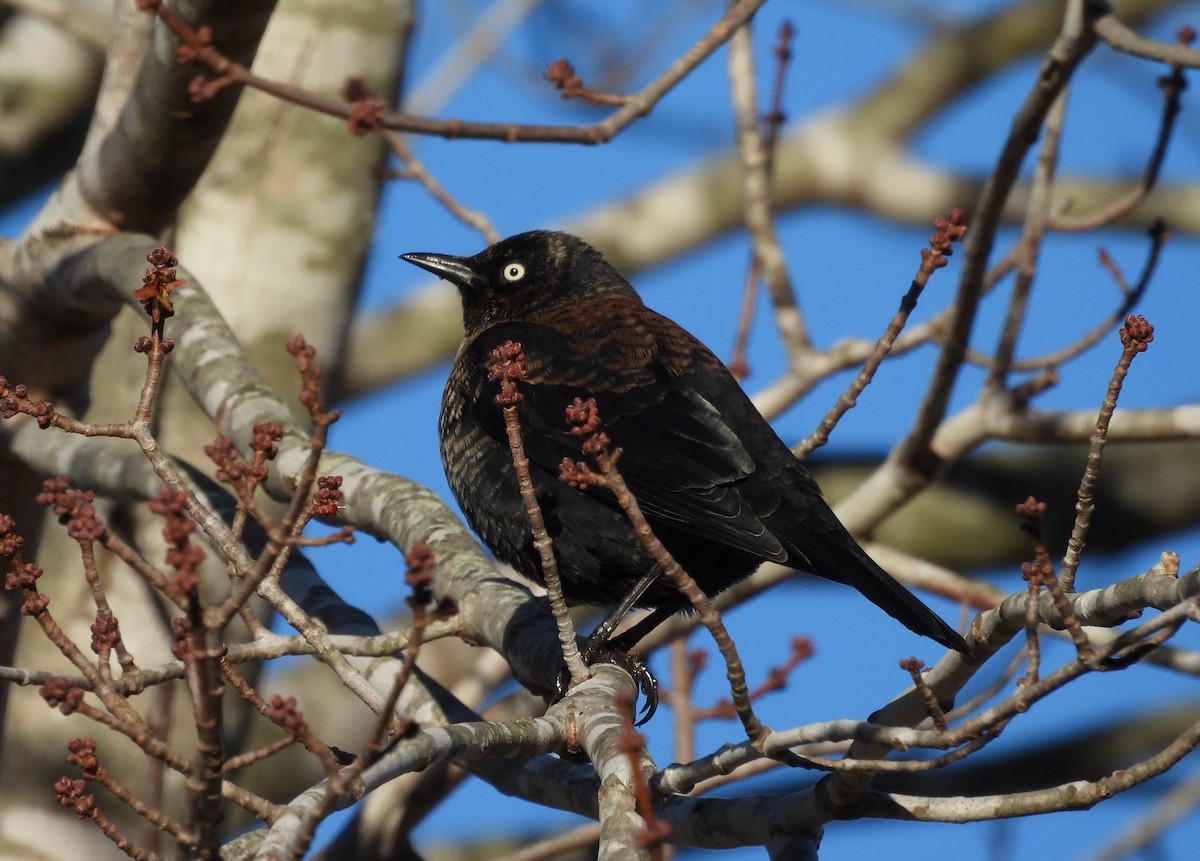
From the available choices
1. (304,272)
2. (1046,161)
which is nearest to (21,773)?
(304,272)

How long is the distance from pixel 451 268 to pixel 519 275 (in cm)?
24

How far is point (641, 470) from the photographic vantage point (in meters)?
3.86

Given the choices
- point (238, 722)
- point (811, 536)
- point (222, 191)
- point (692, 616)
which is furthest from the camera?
point (222, 191)

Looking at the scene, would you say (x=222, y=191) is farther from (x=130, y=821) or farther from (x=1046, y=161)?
(x=1046, y=161)

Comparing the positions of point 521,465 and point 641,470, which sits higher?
point 641,470

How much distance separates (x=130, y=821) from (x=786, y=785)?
2576 mm

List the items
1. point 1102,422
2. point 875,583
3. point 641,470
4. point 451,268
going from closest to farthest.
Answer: point 1102,422 → point 875,583 → point 641,470 → point 451,268

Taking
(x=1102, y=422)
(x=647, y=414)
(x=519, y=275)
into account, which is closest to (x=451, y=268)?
(x=519, y=275)

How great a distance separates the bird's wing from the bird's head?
0.48 m

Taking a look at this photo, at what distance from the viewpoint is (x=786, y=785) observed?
19.3 ft

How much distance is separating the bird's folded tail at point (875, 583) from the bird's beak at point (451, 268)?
76.2 inches

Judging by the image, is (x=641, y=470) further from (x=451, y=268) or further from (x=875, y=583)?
(x=451, y=268)

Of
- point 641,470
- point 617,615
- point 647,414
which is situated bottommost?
point 617,615

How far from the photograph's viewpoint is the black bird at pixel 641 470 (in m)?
3.76
